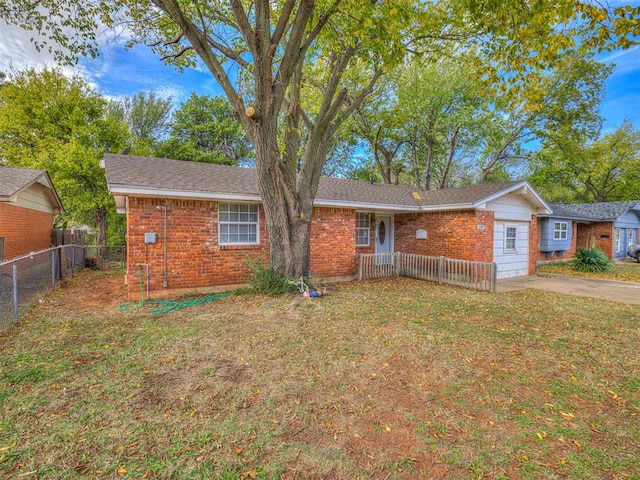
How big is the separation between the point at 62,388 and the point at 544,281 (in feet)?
45.7

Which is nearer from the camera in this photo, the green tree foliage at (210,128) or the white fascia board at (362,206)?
the white fascia board at (362,206)

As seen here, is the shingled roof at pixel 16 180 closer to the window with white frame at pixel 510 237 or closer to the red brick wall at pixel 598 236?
the window with white frame at pixel 510 237

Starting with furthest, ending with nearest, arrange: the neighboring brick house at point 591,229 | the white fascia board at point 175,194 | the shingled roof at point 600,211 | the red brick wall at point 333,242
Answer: the shingled roof at point 600,211 < the neighboring brick house at point 591,229 < the red brick wall at point 333,242 < the white fascia board at point 175,194

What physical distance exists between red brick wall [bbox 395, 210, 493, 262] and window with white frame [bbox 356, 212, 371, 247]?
1.74m

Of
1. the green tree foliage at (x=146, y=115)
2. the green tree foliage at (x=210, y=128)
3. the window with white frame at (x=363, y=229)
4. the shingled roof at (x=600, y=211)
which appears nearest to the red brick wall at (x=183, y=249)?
the window with white frame at (x=363, y=229)

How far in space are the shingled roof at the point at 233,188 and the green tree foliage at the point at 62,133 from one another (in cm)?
720

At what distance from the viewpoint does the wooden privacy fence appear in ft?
30.9

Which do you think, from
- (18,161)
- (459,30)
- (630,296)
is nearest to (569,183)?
(630,296)

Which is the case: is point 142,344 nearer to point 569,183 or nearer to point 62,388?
point 62,388

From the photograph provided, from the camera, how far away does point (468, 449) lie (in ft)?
8.33

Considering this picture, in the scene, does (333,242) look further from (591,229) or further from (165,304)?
(591,229)

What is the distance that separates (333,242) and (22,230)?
1117cm

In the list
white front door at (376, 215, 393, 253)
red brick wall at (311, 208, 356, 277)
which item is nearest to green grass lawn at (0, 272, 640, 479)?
red brick wall at (311, 208, 356, 277)

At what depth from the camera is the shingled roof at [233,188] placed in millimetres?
7434
